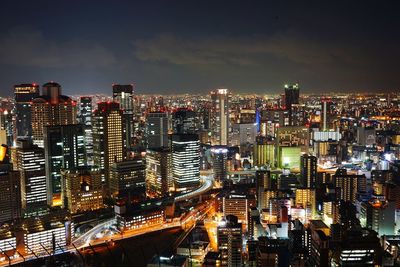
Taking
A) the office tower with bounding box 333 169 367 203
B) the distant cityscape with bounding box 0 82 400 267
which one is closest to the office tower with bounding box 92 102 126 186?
the distant cityscape with bounding box 0 82 400 267

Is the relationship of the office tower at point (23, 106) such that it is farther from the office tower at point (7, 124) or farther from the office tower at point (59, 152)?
the office tower at point (59, 152)

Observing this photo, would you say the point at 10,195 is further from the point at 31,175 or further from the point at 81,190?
the point at 81,190

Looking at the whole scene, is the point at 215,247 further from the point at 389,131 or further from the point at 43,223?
the point at 389,131

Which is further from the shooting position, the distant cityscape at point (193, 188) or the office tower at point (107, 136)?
the office tower at point (107, 136)

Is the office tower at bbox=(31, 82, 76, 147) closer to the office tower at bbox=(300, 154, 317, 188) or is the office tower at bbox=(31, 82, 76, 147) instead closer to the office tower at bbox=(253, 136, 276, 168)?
the office tower at bbox=(253, 136, 276, 168)

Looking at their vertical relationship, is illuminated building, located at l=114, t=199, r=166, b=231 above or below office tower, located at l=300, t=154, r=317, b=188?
below

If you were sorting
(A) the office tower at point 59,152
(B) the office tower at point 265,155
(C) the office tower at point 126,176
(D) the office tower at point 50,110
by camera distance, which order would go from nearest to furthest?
1. (A) the office tower at point 59,152
2. (C) the office tower at point 126,176
3. (D) the office tower at point 50,110
4. (B) the office tower at point 265,155

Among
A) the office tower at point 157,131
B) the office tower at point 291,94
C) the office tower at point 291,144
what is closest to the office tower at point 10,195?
the office tower at point 157,131
